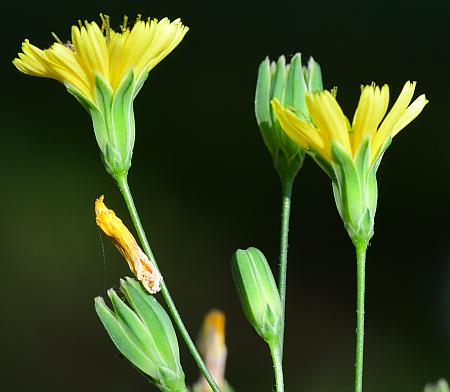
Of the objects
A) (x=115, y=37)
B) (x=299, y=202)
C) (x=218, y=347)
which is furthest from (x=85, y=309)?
(x=115, y=37)

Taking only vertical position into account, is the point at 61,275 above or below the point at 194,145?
below

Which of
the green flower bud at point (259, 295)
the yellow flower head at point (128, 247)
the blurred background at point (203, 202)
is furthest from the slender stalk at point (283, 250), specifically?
the blurred background at point (203, 202)

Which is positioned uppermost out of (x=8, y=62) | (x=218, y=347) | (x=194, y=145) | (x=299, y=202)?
(x=8, y=62)

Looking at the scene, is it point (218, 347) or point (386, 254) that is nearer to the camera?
point (218, 347)

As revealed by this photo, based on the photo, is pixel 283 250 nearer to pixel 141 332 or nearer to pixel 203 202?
pixel 141 332

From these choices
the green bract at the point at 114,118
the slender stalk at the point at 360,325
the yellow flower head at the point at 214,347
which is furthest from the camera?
the yellow flower head at the point at 214,347

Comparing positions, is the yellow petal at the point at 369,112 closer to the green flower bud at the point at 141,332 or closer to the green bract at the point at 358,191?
the green bract at the point at 358,191

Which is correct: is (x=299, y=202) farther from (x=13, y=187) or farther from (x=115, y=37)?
(x=115, y=37)

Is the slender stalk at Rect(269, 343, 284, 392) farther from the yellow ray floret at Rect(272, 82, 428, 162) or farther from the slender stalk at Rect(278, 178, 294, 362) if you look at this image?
the yellow ray floret at Rect(272, 82, 428, 162)
